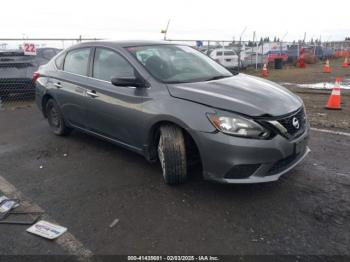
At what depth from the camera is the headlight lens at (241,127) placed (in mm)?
3168

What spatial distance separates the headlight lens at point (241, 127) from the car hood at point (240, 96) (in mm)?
81

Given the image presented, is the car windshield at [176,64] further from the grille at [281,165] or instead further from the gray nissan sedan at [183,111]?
the grille at [281,165]

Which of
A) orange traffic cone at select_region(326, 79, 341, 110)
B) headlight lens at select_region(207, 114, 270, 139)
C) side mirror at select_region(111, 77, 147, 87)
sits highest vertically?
side mirror at select_region(111, 77, 147, 87)

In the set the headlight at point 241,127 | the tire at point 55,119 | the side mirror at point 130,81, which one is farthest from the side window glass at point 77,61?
the headlight at point 241,127

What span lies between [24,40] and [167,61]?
8260mm

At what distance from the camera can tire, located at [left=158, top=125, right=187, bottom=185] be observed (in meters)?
3.52

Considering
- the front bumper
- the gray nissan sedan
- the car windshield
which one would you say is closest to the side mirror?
the gray nissan sedan

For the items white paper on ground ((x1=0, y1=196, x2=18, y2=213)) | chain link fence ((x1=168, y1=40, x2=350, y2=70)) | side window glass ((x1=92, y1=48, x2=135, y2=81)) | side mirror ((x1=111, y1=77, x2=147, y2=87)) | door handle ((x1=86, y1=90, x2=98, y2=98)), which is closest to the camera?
white paper on ground ((x1=0, y1=196, x2=18, y2=213))

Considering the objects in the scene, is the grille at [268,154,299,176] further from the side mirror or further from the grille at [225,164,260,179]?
the side mirror

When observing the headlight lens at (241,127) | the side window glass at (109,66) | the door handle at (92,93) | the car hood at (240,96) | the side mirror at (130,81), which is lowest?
the headlight lens at (241,127)

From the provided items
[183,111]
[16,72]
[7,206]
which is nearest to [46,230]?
[7,206]

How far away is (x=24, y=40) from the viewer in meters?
10.7

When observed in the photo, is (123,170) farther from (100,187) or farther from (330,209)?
(330,209)

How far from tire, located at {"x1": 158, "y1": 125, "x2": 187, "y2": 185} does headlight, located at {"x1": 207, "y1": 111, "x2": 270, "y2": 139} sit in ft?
1.67
